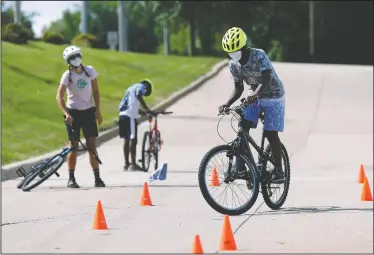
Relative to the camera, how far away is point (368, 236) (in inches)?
304

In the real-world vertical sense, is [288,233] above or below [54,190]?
above

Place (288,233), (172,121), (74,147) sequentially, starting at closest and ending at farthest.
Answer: (288,233) < (74,147) < (172,121)

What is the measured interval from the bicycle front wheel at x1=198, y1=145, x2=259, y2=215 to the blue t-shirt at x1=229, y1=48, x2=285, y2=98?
116 centimetres

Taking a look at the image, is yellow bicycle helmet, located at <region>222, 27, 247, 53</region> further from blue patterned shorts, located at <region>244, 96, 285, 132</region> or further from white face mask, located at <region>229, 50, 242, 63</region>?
blue patterned shorts, located at <region>244, 96, 285, 132</region>

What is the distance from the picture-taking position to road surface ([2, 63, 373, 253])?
7.05 m

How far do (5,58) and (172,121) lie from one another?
4.16m

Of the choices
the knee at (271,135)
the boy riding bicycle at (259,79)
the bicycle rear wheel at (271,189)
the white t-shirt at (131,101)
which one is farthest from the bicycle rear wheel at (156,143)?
the boy riding bicycle at (259,79)

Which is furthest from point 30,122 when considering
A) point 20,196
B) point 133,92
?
point 133,92

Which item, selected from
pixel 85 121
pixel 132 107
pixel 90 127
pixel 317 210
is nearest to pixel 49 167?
pixel 90 127

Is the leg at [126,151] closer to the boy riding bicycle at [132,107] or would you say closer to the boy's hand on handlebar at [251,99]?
the boy riding bicycle at [132,107]

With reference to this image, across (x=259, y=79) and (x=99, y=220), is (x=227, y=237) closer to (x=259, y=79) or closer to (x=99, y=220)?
(x=259, y=79)

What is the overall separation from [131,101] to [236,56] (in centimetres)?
624

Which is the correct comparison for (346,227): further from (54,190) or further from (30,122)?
(30,122)

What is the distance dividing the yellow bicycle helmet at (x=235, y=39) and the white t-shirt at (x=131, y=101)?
4.63 meters
